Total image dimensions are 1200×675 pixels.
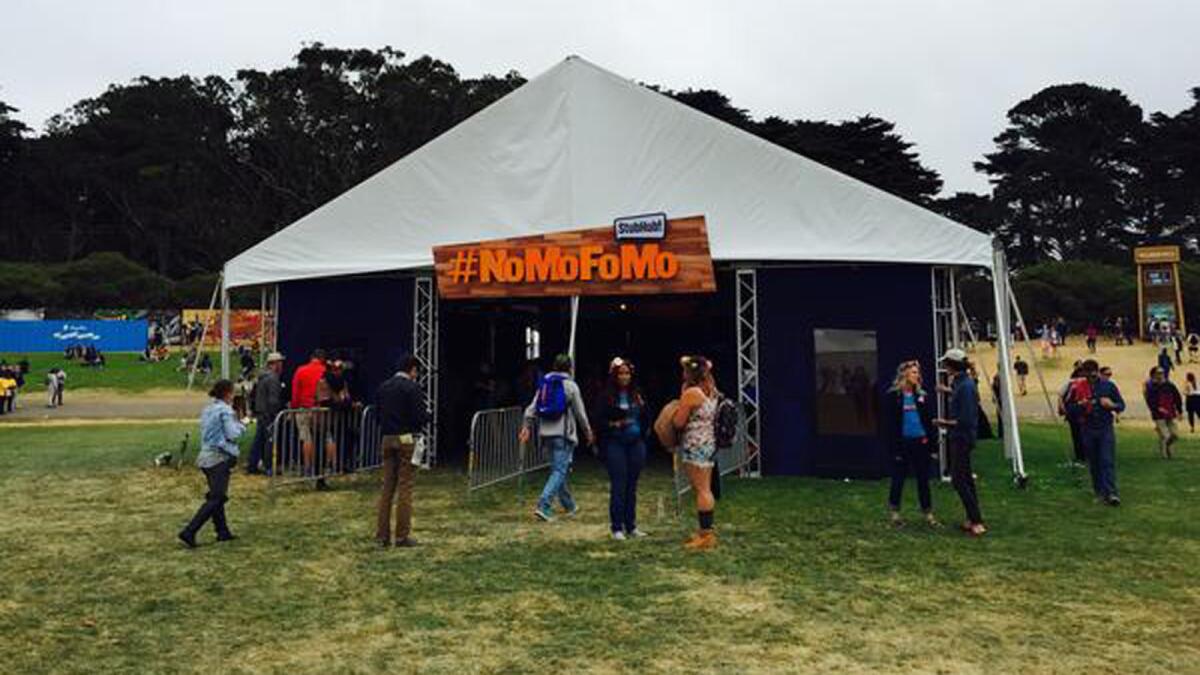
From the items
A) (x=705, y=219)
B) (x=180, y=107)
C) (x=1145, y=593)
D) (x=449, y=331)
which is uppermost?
(x=180, y=107)

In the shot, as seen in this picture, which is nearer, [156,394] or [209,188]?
[156,394]

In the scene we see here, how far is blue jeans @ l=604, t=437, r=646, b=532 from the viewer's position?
7.80 m

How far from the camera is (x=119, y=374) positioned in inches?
1517

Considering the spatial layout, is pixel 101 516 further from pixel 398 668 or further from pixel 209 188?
pixel 209 188

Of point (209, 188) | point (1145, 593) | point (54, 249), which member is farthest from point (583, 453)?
point (54, 249)

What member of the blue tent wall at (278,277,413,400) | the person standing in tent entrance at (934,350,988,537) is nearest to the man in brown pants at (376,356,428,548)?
the person standing in tent entrance at (934,350,988,537)

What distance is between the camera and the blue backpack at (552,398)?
8516 mm

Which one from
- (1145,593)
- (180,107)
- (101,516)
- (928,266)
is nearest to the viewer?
(1145,593)

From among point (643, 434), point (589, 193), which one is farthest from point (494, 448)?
point (589, 193)

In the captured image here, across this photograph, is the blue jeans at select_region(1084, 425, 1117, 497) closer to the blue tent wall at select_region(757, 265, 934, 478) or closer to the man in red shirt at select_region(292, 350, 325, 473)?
the blue tent wall at select_region(757, 265, 934, 478)

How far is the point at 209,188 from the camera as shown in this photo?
64.9m

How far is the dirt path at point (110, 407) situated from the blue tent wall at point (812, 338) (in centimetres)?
2013

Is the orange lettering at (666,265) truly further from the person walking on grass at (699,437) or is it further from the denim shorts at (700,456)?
the denim shorts at (700,456)

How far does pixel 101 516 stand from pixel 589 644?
705 centimetres
